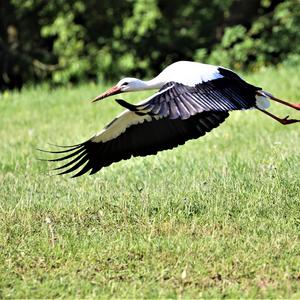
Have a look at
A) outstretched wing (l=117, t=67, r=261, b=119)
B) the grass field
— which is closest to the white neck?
outstretched wing (l=117, t=67, r=261, b=119)

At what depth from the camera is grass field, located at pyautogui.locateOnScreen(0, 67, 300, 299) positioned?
4430mm

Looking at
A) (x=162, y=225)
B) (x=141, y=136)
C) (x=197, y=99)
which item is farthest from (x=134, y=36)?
(x=162, y=225)

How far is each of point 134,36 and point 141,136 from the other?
32.5ft

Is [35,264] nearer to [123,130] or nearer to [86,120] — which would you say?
[123,130]

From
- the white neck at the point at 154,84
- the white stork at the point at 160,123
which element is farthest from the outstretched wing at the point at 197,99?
the white neck at the point at 154,84

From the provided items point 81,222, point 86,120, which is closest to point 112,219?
point 81,222

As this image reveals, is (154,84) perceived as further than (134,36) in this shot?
No

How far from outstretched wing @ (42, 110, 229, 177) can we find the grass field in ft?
0.81

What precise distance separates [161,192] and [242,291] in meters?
1.83

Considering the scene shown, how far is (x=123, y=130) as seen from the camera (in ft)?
21.2

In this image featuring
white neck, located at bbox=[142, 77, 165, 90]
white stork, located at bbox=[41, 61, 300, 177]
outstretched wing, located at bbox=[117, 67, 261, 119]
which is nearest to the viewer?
outstretched wing, located at bbox=[117, 67, 261, 119]

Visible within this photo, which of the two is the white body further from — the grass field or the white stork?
the grass field

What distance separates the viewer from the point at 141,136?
6.50m

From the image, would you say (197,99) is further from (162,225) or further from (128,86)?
(128,86)
